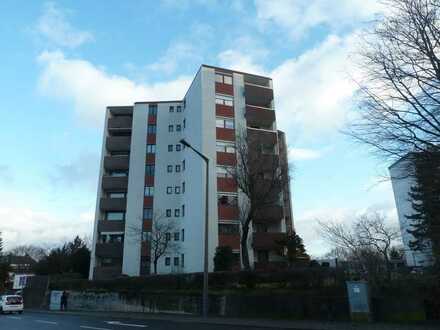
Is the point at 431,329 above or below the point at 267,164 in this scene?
below

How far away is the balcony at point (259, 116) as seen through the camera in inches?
1704

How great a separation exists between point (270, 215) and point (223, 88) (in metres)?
15.3

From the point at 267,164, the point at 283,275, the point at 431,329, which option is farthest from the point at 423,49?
the point at 267,164

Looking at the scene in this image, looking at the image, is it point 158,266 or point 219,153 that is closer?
point 219,153

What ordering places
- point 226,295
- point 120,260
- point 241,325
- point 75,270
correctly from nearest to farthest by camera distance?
point 241,325, point 226,295, point 120,260, point 75,270

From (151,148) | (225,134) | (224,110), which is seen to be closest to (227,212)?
(225,134)

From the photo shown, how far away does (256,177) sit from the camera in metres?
32.5

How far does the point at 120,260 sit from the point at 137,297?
70.3 ft

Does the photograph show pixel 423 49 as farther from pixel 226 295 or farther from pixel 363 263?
pixel 226 295

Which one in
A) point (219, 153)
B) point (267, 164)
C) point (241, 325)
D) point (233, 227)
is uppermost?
point (219, 153)

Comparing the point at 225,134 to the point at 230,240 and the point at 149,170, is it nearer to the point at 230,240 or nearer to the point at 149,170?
the point at 230,240

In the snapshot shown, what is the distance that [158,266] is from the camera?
150 feet

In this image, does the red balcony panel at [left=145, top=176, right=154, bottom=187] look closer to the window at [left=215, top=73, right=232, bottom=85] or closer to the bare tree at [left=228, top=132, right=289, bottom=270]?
the window at [left=215, top=73, right=232, bottom=85]

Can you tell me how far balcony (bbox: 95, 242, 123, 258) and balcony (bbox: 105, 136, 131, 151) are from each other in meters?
13.6
